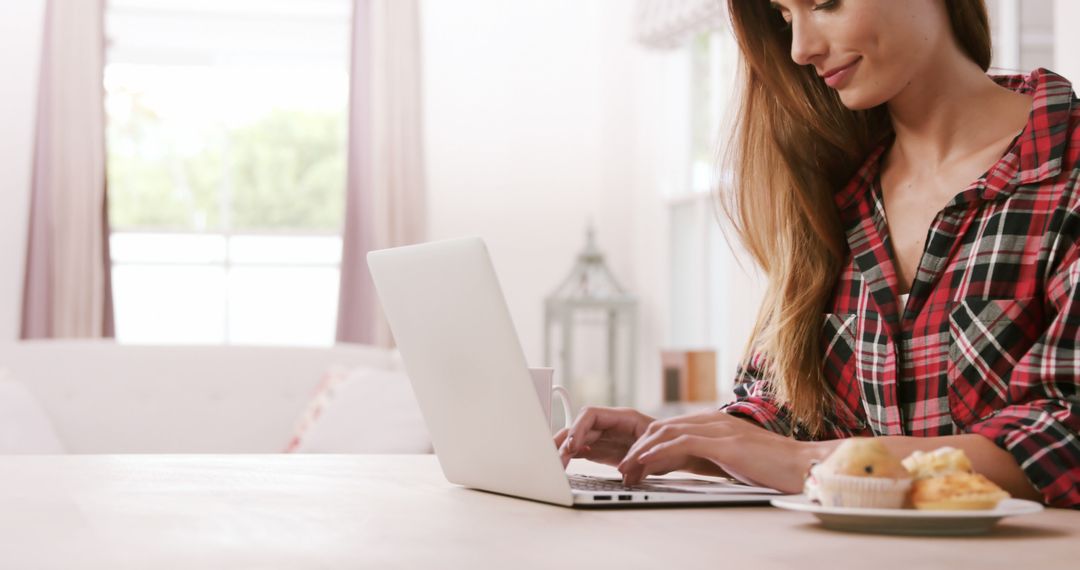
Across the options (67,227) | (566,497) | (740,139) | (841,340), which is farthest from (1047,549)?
(67,227)

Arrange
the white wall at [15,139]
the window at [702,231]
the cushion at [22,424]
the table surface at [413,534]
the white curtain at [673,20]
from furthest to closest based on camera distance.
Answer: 1. the white wall at [15,139]
2. the window at [702,231]
3. the white curtain at [673,20]
4. the cushion at [22,424]
5. the table surface at [413,534]

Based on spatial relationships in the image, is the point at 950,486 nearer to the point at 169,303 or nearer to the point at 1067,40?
the point at 1067,40

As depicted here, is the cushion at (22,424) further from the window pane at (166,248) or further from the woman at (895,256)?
the window pane at (166,248)

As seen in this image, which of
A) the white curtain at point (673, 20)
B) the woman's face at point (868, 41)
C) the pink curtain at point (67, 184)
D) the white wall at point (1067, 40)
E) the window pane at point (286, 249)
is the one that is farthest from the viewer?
the window pane at point (286, 249)

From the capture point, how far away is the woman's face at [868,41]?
1.36m

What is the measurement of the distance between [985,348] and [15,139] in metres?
5.24

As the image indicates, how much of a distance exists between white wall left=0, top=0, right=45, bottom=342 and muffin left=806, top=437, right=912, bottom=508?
536 centimetres

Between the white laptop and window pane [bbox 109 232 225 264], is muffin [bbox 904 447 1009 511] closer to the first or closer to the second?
the white laptop

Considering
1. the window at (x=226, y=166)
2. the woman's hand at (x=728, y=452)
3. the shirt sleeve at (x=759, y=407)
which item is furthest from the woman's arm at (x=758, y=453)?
the window at (x=226, y=166)

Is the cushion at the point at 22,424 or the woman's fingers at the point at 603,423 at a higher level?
A: the woman's fingers at the point at 603,423

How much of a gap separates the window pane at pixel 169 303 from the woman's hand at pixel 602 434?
188 inches

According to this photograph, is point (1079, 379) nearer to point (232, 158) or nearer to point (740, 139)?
point (740, 139)

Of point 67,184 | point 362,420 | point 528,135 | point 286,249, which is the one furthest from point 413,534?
point 528,135

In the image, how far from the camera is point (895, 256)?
4.75 feet
